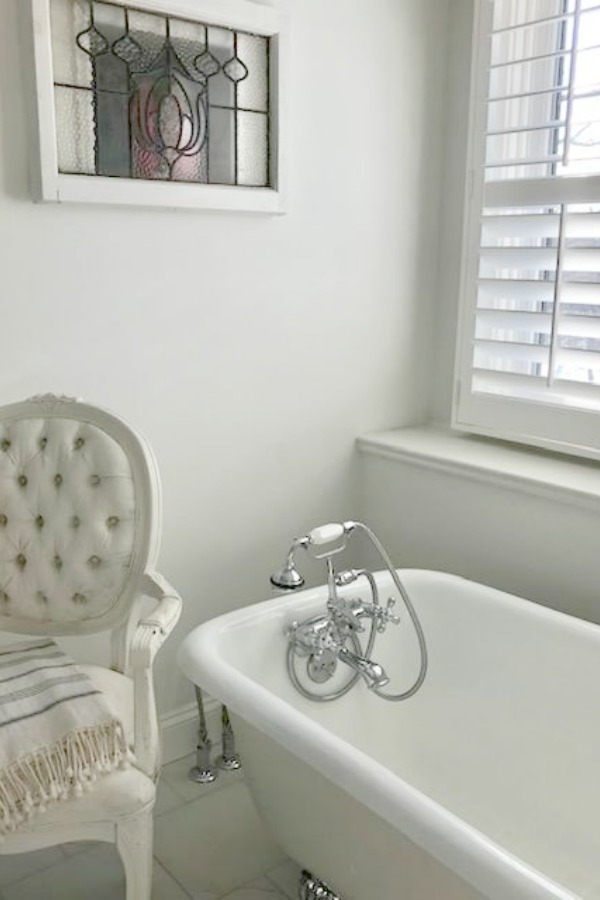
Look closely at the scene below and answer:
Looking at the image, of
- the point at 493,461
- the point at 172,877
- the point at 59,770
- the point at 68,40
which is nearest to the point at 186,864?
the point at 172,877

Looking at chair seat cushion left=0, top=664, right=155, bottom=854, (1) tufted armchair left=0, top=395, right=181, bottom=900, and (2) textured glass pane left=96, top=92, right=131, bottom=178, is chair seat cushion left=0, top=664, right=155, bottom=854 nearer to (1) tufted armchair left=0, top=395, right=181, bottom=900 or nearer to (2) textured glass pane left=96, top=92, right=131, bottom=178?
(1) tufted armchair left=0, top=395, right=181, bottom=900

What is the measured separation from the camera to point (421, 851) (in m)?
1.18

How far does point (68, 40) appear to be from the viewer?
1709mm

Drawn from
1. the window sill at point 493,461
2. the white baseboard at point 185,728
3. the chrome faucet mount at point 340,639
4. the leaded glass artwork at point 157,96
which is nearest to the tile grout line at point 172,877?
the white baseboard at point 185,728

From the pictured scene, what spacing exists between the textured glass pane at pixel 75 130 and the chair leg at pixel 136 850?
4.21 feet

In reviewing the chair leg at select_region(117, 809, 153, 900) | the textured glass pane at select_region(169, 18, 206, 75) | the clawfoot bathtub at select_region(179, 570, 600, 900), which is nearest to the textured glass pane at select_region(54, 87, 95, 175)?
the textured glass pane at select_region(169, 18, 206, 75)

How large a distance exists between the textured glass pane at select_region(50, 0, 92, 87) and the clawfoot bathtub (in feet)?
3.80

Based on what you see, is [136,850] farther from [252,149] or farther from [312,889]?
[252,149]

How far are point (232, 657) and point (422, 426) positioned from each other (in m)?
1.18

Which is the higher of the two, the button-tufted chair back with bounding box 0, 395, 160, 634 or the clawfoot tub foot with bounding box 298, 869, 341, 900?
the button-tufted chair back with bounding box 0, 395, 160, 634

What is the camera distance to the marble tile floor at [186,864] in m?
1.74

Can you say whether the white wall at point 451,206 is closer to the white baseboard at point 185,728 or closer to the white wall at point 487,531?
the white wall at point 487,531

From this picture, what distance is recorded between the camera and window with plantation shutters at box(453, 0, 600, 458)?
2.02 metres

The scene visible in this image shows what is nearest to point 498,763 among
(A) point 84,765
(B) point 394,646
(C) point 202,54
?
(B) point 394,646
